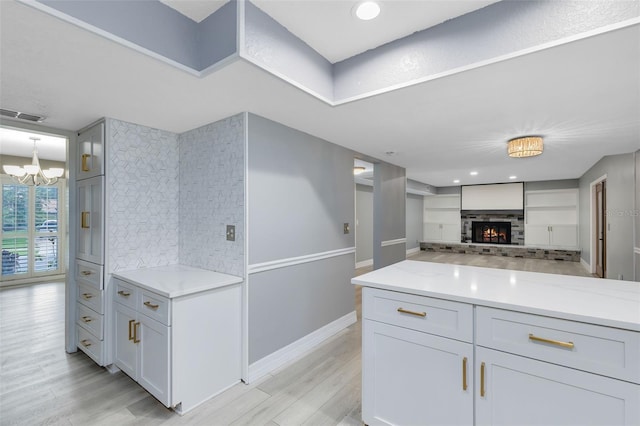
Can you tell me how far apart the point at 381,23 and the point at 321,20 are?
13.5 inches

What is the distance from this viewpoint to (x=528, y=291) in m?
1.45

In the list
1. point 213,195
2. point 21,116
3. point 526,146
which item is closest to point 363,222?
point 526,146

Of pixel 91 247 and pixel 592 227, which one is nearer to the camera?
pixel 91 247

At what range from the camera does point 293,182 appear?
2.72 m

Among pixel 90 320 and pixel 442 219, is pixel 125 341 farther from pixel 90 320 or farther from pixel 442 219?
pixel 442 219

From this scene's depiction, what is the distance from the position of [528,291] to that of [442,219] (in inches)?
361

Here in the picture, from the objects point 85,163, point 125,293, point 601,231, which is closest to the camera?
point 125,293

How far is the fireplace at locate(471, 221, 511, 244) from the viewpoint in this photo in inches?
352

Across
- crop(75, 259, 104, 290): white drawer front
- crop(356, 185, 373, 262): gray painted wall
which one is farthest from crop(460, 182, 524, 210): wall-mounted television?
crop(75, 259, 104, 290): white drawer front

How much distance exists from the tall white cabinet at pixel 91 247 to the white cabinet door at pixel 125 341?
0.13 metres

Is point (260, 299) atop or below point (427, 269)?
below

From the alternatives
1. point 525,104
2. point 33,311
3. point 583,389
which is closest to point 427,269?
point 583,389

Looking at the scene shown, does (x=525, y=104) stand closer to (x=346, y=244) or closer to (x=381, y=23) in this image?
(x=381, y=23)

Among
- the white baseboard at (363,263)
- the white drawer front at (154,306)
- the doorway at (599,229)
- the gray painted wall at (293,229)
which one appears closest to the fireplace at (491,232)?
the doorway at (599,229)
